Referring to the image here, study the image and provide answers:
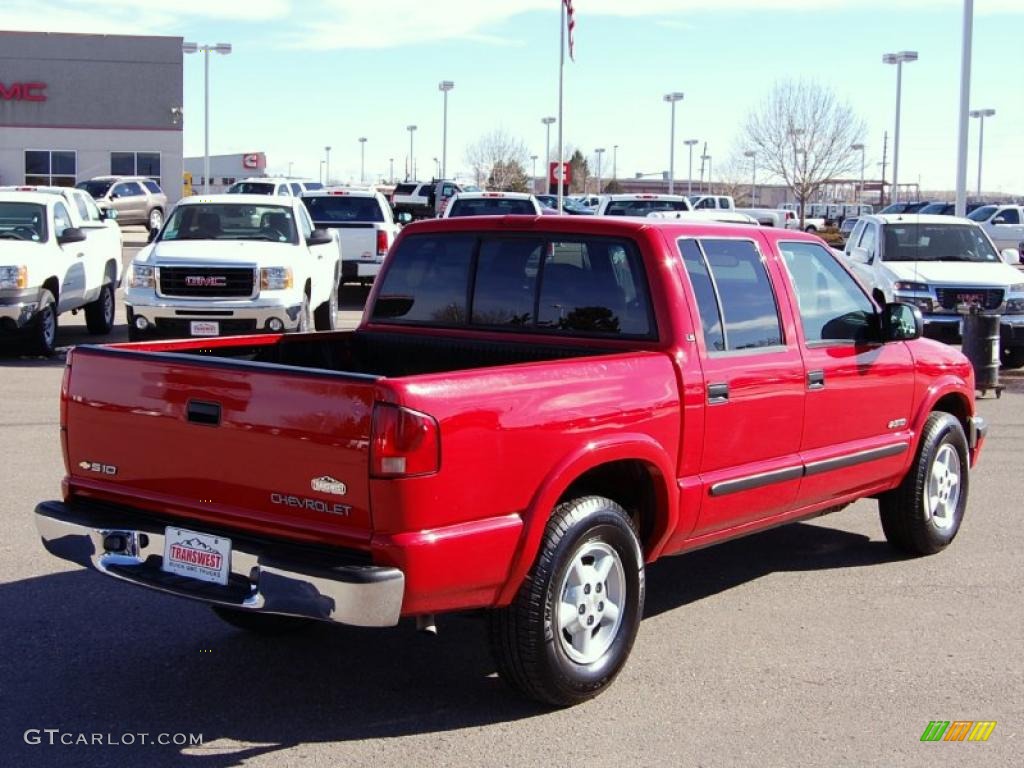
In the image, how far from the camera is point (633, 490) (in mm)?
5605

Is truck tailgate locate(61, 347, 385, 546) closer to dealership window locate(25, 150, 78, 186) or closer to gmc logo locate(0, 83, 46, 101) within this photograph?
dealership window locate(25, 150, 78, 186)

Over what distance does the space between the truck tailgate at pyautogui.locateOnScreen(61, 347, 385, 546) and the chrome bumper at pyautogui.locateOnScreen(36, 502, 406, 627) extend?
0.12 meters

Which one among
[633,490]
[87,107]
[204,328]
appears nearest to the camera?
[633,490]

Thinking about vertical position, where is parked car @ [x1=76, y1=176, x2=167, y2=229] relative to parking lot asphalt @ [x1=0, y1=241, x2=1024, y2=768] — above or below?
above

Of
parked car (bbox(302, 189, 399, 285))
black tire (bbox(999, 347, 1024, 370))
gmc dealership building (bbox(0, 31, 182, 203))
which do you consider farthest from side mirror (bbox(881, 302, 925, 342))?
gmc dealership building (bbox(0, 31, 182, 203))

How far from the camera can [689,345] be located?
5.63 m

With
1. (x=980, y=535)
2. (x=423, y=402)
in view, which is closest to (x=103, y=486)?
(x=423, y=402)

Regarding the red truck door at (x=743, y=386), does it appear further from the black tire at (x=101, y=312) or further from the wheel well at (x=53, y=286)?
the black tire at (x=101, y=312)

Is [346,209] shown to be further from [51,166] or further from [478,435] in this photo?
[51,166]

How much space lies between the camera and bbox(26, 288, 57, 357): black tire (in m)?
15.0

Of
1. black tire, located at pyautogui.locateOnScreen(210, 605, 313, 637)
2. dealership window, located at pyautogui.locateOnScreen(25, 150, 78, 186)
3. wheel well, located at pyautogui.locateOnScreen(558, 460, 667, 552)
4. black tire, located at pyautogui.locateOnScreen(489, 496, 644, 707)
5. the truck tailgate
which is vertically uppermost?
dealership window, located at pyautogui.locateOnScreen(25, 150, 78, 186)

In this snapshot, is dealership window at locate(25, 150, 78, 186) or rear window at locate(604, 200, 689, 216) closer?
rear window at locate(604, 200, 689, 216)

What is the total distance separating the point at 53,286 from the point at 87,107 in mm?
47422

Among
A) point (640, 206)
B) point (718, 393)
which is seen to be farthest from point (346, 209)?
point (718, 393)
